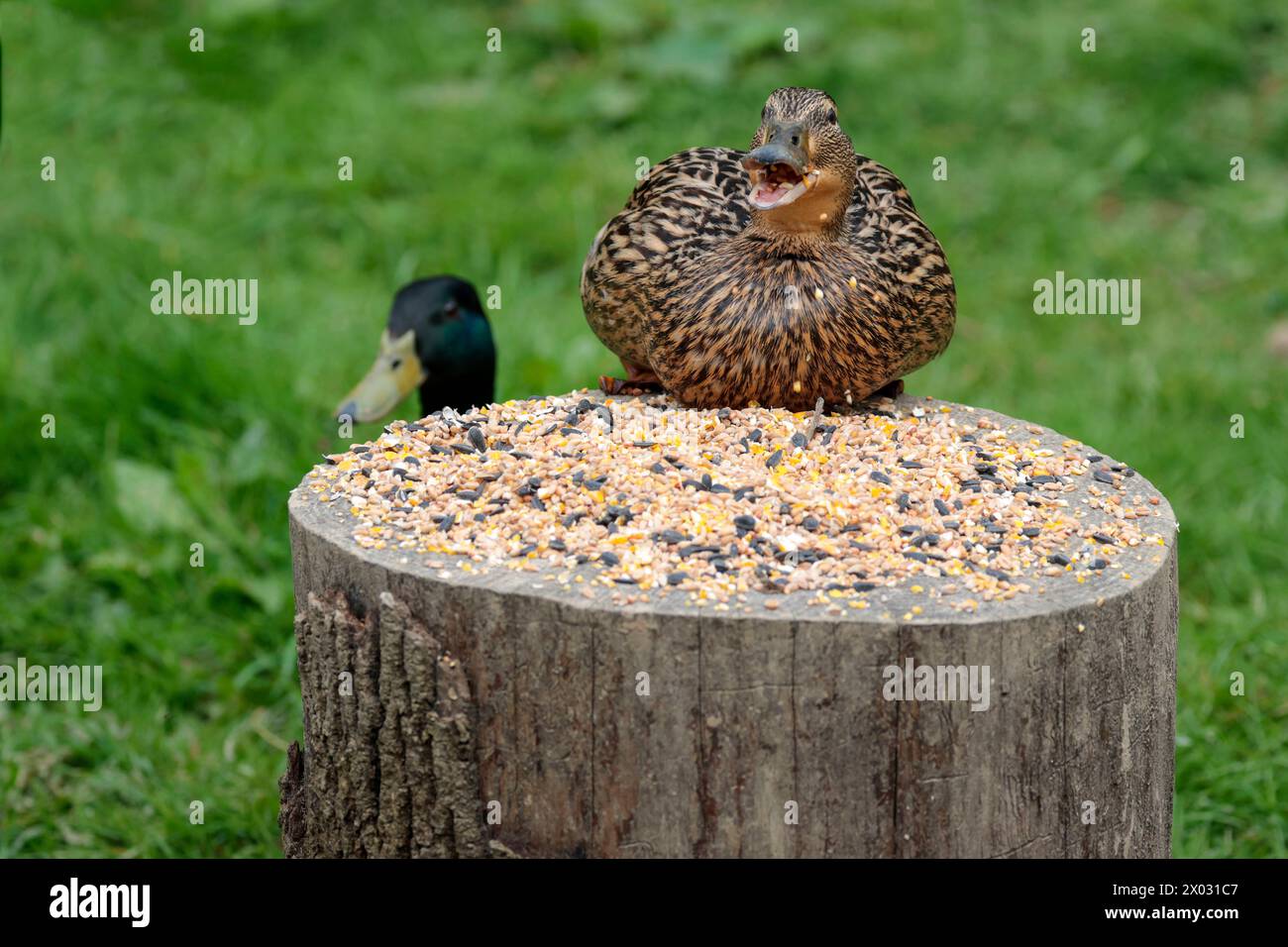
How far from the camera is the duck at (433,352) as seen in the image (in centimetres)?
429

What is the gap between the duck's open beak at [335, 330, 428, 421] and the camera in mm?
4223

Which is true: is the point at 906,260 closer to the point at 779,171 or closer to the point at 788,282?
the point at 788,282

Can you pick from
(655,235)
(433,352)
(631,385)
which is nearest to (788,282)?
(655,235)

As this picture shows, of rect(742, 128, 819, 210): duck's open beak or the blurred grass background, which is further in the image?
the blurred grass background

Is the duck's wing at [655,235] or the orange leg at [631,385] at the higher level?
the duck's wing at [655,235]

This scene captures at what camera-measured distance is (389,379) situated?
430 centimetres

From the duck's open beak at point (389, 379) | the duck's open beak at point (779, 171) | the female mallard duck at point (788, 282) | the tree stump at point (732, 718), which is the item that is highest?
the duck's open beak at point (779, 171)

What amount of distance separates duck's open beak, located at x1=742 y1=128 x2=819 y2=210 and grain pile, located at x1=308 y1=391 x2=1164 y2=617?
0.41 meters

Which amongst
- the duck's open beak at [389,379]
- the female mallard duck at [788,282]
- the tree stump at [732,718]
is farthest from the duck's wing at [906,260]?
the duck's open beak at [389,379]

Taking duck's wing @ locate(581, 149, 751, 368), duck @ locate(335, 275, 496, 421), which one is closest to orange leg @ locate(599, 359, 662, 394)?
duck's wing @ locate(581, 149, 751, 368)

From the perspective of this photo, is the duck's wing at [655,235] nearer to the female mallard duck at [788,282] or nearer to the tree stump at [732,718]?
the female mallard duck at [788,282]

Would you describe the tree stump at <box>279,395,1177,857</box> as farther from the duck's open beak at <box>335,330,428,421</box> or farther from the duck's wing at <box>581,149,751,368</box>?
the duck's open beak at <box>335,330,428,421</box>

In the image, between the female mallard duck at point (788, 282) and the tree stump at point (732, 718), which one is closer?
the tree stump at point (732, 718)
